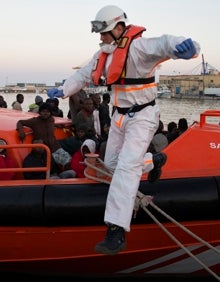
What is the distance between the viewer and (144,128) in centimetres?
346

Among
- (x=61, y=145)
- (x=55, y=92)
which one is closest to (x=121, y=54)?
(x=55, y=92)

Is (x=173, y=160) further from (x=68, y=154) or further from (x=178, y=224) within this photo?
(x=68, y=154)

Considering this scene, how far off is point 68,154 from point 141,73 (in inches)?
61.6

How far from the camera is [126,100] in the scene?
3553 millimetres

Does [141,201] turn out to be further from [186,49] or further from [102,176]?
[186,49]

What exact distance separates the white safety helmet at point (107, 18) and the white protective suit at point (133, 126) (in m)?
0.20

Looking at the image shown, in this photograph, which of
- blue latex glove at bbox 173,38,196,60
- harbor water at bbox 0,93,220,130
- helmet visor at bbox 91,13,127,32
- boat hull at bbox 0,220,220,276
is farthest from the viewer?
harbor water at bbox 0,93,220,130

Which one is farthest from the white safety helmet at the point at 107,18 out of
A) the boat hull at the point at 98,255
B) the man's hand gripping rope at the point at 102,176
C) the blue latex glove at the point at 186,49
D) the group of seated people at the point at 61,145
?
the boat hull at the point at 98,255

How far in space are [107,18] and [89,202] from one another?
1401mm

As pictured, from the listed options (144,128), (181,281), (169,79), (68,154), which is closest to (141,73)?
(144,128)

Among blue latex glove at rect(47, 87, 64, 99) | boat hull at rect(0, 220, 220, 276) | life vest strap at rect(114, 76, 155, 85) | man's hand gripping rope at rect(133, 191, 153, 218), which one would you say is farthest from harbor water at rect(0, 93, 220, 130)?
boat hull at rect(0, 220, 220, 276)

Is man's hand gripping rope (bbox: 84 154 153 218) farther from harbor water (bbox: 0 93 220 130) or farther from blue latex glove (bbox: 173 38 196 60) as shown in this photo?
blue latex glove (bbox: 173 38 196 60)

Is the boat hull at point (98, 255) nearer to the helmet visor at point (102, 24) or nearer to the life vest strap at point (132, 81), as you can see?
the life vest strap at point (132, 81)

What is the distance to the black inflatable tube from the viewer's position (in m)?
3.65
